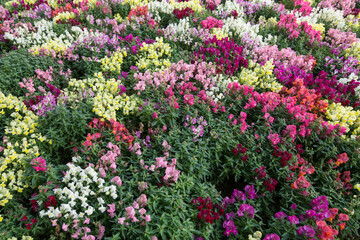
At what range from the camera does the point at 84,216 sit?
337 centimetres

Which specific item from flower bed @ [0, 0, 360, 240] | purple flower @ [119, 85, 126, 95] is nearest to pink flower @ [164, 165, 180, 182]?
flower bed @ [0, 0, 360, 240]

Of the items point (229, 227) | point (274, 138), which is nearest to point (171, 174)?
point (229, 227)

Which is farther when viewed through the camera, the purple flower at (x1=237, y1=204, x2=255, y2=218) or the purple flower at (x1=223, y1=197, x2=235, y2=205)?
the purple flower at (x1=223, y1=197, x2=235, y2=205)

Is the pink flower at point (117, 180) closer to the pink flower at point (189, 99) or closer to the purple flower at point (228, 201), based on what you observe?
the purple flower at point (228, 201)

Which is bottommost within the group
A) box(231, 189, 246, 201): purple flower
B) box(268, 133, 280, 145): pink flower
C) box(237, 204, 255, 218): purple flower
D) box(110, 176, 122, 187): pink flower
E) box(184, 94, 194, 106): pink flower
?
box(231, 189, 246, 201): purple flower

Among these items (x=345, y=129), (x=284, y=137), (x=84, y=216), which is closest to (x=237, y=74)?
(x=284, y=137)

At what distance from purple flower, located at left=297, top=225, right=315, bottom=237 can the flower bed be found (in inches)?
0.6

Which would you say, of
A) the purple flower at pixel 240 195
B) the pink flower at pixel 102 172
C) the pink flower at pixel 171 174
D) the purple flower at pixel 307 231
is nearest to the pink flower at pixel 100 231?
the pink flower at pixel 102 172

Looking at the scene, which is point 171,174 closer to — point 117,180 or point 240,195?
point 117,180

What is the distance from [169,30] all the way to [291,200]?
5.72m

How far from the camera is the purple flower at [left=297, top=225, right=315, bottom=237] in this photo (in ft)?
10.7

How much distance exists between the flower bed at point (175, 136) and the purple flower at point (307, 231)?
0.01 metres

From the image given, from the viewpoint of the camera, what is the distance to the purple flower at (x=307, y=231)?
3268 millimetres

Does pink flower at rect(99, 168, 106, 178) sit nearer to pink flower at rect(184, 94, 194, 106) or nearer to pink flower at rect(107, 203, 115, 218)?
pink flower at rect(107, 203, 115, 218)
